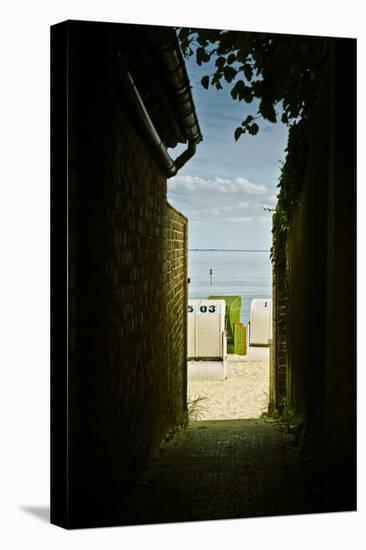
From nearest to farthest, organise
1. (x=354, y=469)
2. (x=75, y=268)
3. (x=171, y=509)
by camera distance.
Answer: (x=75, y=268), (x=171, y=509), (x=354, y=469)

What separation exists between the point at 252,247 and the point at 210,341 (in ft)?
1.73

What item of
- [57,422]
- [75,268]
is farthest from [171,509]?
[75,268]

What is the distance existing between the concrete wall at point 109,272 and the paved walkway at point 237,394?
31 centimetres

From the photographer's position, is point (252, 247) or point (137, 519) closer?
point (137, 519)

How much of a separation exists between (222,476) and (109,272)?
1147mm

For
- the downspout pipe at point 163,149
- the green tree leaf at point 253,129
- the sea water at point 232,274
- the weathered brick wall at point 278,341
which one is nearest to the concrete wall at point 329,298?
the weathered brick wall at point 278,341

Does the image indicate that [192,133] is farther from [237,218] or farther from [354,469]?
[354,469]

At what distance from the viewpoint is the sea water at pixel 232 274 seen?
4.44 m

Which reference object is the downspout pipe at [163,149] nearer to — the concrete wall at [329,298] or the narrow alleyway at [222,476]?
the concrete wall at [329,298]

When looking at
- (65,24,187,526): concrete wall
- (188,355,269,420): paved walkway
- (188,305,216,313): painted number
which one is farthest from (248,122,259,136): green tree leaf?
(188,355,269,420): paved walkway

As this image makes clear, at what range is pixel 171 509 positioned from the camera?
432 centimetres

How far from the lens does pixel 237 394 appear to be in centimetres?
464

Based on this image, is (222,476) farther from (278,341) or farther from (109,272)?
(109,272)

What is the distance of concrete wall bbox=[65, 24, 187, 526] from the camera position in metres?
4.01
